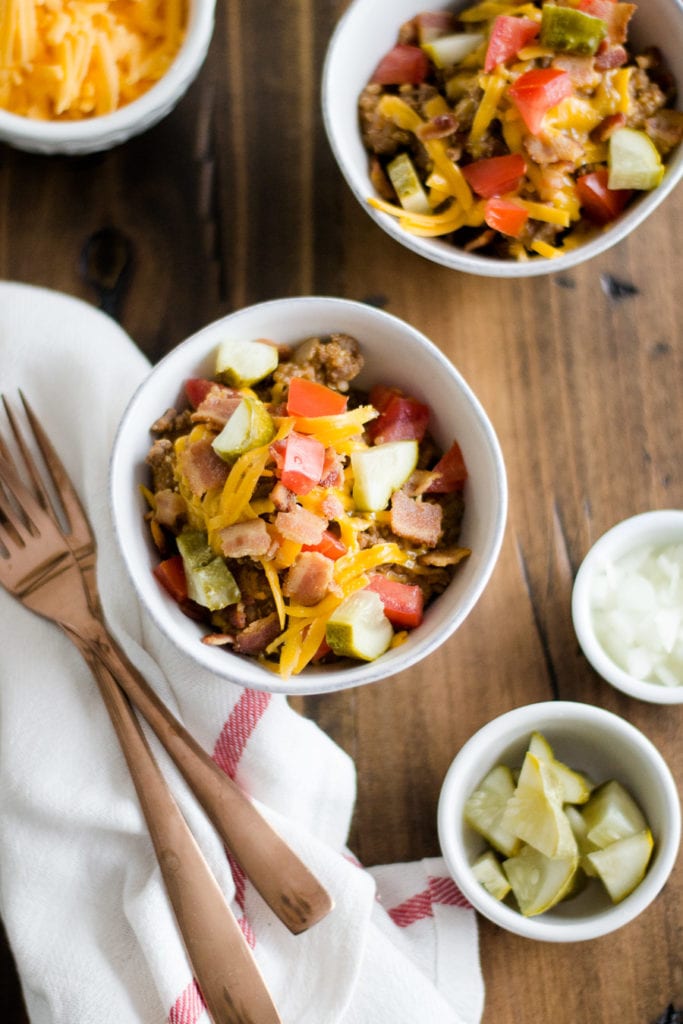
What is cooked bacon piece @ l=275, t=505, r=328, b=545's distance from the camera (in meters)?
1.83

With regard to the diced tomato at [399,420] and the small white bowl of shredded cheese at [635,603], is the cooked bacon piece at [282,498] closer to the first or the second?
the diced tomato at [399,420]

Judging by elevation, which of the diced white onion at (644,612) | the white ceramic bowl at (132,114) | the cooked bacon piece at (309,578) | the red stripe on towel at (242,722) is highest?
the white ceramic bowl at (132,114)

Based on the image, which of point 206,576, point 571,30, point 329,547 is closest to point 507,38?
point 571,30

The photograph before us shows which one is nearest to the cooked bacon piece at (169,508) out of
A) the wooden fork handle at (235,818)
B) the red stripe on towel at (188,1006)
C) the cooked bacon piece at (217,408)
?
the cooked bacon piece at (217,408)

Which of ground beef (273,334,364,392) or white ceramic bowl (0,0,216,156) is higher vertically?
white ceramic bowl (0,0,216,156)

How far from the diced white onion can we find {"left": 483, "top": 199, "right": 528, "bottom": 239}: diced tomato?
2.38 feet

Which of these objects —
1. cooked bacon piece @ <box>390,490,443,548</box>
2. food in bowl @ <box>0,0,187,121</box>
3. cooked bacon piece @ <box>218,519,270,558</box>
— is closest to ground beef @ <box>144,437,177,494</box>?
cooked bacon piece @ <box>218,519,270,558</box>

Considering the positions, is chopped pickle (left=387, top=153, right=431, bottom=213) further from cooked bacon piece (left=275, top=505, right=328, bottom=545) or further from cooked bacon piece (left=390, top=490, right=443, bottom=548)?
cooked bacon piece (left=275, top=505, right=328, bottom=545)

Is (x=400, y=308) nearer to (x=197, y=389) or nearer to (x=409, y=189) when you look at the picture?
(x=409, y=189)

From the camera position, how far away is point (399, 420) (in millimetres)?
2047

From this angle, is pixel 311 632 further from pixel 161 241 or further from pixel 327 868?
pixel 161 241

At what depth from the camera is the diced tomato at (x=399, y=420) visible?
204cm

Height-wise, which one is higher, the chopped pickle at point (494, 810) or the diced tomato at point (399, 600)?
the diced tomato at point (399, 600)

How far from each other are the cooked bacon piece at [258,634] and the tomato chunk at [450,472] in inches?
15.1
